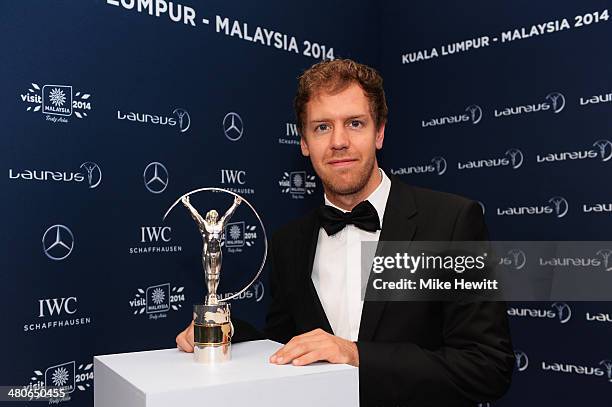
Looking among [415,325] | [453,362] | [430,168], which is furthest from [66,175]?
[430,168]

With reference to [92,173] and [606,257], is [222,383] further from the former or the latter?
[606,257]

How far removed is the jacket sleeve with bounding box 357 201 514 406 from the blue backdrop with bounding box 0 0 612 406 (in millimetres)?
1268

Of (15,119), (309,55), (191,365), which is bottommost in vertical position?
(191,365)

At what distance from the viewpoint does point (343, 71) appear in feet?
6.59

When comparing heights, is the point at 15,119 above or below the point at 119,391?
above

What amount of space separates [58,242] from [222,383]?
1.39 meters

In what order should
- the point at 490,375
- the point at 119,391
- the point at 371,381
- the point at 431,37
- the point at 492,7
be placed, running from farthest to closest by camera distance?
the point at 431,37 → the point at 492,7 → the point at 490,375 → the point at 371,381 → the point at 119,391

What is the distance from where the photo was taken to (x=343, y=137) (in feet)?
6.39

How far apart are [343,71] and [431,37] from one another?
159cm

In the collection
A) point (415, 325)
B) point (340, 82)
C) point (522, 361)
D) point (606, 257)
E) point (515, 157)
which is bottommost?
point (522, 361)

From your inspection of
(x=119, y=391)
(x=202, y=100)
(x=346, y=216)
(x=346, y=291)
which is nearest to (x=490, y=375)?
(x=346, y=291)

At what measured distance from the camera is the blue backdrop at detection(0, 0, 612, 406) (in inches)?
85.4

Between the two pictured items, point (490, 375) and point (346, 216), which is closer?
point (490, 375)

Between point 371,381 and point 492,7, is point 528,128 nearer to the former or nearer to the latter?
point 492,7
